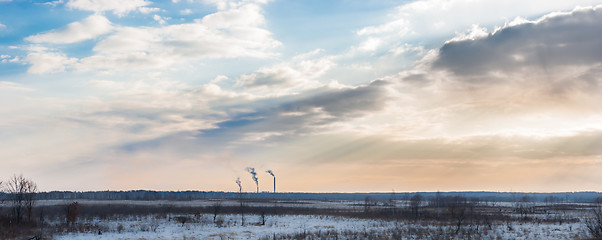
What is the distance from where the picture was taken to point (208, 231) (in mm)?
41188

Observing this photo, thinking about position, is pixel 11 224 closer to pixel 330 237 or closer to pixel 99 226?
pixel 99 226

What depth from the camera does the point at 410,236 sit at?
36.0 metres

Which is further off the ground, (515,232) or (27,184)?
(27,184)

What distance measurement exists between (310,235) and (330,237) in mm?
1927

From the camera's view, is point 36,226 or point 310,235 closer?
point 310,235

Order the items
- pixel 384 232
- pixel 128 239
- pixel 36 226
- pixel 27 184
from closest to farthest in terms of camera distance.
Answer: pixel 128 239 → pixel 384 232 → pixel 36 226 → pixel 27 184

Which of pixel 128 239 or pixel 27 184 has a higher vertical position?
pixel 27 184

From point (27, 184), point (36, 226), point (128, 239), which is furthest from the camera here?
point (27, 184)

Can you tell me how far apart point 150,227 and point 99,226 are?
5.05 meters

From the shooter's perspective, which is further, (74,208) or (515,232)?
(74,208)

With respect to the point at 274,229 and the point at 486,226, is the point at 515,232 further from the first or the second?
the point at 274,229

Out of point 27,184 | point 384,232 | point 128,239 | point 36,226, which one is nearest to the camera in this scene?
point 128,239

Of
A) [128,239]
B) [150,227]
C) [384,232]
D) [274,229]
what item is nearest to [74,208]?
[150,227]

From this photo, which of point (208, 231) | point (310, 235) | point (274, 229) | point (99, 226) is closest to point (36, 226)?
point (99, 226)
